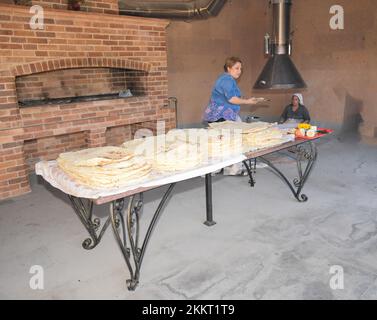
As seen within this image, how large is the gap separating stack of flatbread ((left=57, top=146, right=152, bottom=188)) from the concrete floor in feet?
2.29

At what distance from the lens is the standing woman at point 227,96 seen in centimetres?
389

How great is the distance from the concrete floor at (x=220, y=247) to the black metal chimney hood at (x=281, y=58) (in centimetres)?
168

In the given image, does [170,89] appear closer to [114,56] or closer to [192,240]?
[114,56]

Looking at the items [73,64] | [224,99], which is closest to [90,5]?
[73,64]

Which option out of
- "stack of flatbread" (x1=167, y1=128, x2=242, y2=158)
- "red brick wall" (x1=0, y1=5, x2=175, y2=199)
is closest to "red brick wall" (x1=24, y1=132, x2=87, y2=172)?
"red brick wall" (x1=0, y1=5, x2=175, y2=199)

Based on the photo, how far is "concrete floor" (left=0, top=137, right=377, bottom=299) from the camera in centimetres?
216

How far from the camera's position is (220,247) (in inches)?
104

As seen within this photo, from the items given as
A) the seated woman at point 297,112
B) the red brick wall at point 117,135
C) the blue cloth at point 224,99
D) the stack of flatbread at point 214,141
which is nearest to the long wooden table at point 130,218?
the stack of flatbread at point 214,141

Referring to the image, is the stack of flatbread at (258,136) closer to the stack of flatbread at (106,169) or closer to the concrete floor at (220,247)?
the concrete floor at (220,247)

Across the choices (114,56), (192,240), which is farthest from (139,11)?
(192,240)

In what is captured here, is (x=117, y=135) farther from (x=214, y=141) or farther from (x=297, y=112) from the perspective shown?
(x=214, y=141)

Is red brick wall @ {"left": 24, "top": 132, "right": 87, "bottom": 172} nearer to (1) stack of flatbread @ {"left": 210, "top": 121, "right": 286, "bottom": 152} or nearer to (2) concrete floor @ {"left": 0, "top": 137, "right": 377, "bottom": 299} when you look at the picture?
(2) concrete floor @ {"left": 0, "top": 137, "right": 377, "bottom": 299}

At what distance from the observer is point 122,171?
2.01 m
